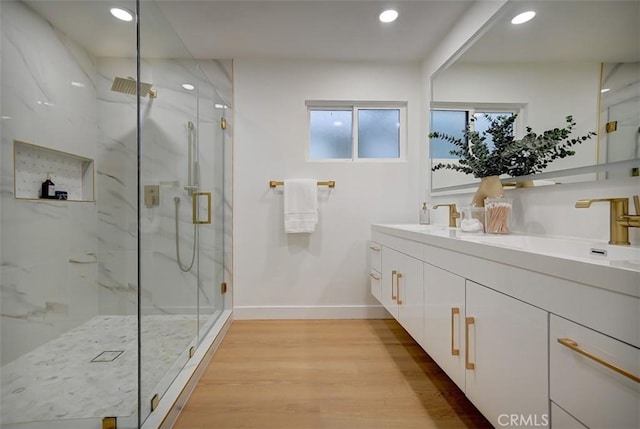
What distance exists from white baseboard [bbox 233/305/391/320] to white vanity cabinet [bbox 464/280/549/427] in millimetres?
1396

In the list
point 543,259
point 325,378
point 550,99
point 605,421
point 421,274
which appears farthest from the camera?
point 325,378

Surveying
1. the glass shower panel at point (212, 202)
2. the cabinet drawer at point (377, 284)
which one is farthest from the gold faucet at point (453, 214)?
the glass shower panel at point (212, 202)

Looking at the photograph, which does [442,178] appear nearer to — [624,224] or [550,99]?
[550,99]

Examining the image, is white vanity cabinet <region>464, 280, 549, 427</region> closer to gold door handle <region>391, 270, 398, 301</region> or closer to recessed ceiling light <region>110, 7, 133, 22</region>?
gold door handle <region>391, 270, 398, 301</region>

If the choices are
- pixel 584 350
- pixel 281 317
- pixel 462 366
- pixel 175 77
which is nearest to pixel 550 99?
pixel 584 350

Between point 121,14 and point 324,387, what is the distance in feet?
8.01

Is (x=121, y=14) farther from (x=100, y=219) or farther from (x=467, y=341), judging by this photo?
(x=467, y=341)

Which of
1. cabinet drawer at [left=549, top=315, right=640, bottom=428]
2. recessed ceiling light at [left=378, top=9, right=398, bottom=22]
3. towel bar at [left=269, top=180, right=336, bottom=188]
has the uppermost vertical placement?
recessed ceiling light at [left=378, top=9, right=398, bottom=22]

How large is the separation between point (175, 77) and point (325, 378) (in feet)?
6.94

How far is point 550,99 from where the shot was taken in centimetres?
121

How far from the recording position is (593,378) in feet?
1.89

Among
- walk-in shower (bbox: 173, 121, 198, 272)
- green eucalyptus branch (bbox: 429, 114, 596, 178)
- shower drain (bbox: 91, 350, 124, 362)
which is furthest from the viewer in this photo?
walk-in shower (bbox: 173, 121, 198, 272)

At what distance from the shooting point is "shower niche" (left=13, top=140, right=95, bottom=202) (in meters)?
1.51

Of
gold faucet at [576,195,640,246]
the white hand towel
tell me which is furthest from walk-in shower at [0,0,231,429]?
gold faucet at [576,195,640,246]
